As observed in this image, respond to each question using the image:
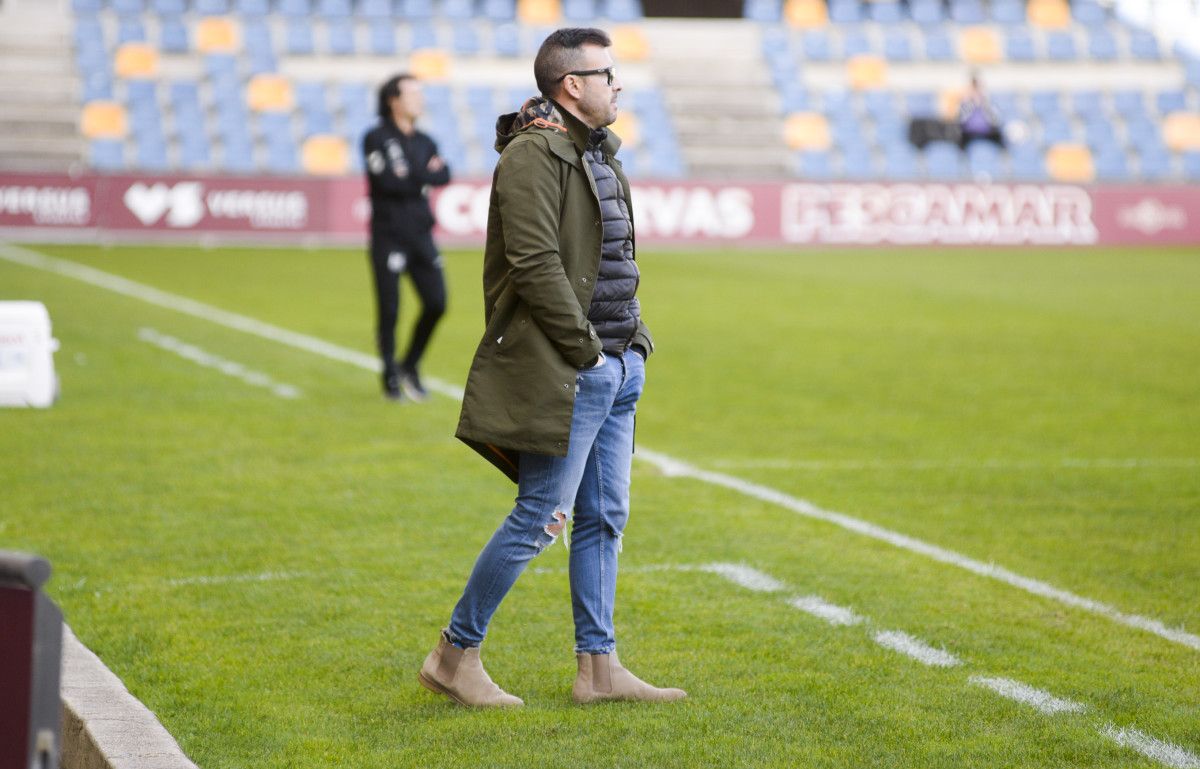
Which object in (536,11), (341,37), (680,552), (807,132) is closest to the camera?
(680,552)

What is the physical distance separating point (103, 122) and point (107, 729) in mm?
34265

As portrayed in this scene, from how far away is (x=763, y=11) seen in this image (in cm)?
4434

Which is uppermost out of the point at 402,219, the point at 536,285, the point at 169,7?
the point at 169,7

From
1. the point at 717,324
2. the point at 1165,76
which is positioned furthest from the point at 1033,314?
the point at 1165,76

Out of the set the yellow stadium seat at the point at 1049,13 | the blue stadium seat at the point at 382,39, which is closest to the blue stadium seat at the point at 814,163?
the blue stadium seat at the point at 382,39

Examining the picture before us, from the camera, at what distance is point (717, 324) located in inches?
713

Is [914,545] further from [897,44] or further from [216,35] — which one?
[897,44]

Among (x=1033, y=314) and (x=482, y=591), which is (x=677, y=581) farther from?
(x=1033, y=314)

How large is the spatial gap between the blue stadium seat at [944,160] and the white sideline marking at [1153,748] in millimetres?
35651

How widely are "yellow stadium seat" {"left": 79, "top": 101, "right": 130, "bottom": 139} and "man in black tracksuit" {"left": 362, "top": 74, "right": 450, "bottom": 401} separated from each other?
87.0 feet

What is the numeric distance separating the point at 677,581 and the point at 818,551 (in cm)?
85

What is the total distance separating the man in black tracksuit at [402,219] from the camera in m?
11.5

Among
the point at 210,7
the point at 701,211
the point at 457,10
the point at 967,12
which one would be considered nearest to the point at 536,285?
the point at 701,211

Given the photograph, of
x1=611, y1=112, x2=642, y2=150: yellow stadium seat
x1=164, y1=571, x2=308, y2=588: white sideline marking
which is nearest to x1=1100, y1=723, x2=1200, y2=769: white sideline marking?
x1=164, y1=571, x2=308, y2=588: white sideline marking
